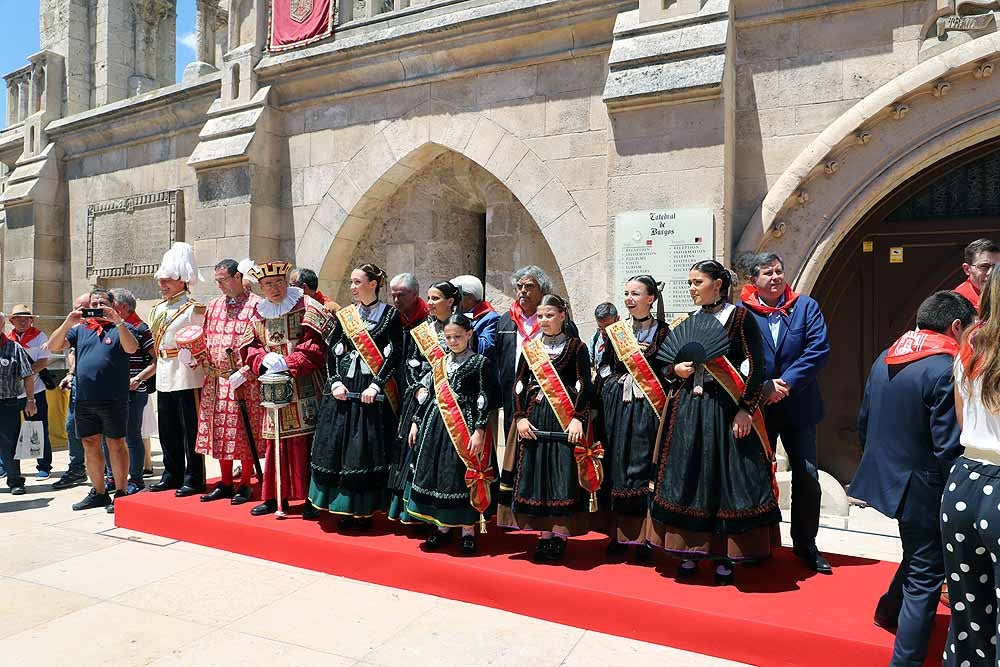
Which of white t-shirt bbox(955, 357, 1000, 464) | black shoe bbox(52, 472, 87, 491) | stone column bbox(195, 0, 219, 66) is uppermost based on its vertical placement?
stone column bbox(195, 0, 219, 66)

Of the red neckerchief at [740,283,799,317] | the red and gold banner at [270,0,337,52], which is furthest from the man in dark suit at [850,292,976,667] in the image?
the red and gold banner at [270,0,337,52]

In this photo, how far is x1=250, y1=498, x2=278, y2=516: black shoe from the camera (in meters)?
4.63

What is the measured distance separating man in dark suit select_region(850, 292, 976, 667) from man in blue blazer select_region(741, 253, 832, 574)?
31.5 inches

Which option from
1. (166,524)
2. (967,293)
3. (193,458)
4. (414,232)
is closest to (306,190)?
(414,232)

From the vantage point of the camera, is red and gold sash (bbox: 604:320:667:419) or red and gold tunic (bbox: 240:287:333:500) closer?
red and gold sash (bbox: 604:320:667:419)

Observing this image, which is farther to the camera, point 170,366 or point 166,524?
point 170,366

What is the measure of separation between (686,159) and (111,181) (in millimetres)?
8298

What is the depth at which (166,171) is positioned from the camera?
9352 mm

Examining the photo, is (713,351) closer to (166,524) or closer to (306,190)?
(166,524)

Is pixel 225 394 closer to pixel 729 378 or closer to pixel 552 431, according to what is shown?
pixel 552 431

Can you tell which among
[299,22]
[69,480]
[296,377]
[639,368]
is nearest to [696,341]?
[639,368]

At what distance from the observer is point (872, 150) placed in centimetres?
526

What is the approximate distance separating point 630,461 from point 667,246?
87.3 inches

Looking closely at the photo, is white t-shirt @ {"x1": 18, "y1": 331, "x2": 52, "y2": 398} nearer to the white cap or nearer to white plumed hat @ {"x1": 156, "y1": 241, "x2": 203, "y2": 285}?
white plumed hat @ {"x1": 156, "y1": 241, "x2": 203, "y2": 285}
